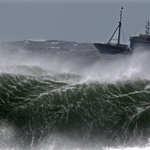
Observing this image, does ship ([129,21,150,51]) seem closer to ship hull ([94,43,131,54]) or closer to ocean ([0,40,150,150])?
ship hull ([94,43,131,54])

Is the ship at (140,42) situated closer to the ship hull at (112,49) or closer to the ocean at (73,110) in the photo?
the ship hull at (112,49)

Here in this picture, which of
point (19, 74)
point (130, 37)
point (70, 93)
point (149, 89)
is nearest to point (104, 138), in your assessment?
point (70, 93)

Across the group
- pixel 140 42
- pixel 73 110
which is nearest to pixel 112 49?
pixel 140 42

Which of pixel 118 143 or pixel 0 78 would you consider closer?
pixel 118 143

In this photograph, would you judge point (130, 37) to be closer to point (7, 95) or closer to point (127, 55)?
point (127, 55)

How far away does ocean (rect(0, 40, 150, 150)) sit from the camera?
Result: 2139 cm

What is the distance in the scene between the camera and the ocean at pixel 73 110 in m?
21.4

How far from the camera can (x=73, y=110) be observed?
82.0 feet

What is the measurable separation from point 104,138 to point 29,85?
1129cm

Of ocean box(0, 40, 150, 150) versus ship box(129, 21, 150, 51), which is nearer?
ocean box(0, 40, 150, 150)

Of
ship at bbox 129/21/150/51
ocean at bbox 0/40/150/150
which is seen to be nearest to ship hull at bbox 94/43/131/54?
ship at bbox 129/21/150/51

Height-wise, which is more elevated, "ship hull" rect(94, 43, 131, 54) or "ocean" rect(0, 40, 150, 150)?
"ocean" rect(0, 40, 150, 150)

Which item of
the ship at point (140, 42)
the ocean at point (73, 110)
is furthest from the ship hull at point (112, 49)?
the ocean at point (73, 110)

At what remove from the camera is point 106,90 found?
2861cm
